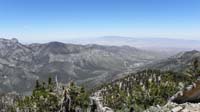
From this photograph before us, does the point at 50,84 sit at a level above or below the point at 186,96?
below

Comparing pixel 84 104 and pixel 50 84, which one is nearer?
pixel 84 104

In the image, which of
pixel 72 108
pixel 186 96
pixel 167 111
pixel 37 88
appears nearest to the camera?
pixel 167 111

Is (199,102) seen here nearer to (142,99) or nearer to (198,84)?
(198,84)

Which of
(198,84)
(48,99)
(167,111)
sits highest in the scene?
(198,84)

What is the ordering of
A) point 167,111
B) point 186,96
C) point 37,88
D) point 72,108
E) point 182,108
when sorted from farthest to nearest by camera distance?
point 37,88, point 72,108, point 186,96, point 167,111, point 182,108

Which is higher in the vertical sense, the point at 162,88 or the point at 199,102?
the point at 199,102

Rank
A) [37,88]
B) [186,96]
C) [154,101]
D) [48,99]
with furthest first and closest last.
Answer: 1. [37,88]
2. [48,99]
3. [154,101]
4. [186,96]

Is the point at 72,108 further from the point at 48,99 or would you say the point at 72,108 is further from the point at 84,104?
the point at 48,99

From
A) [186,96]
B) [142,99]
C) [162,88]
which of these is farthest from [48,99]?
[186,96]

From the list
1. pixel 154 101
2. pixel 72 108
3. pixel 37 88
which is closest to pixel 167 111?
pixel 72 108
